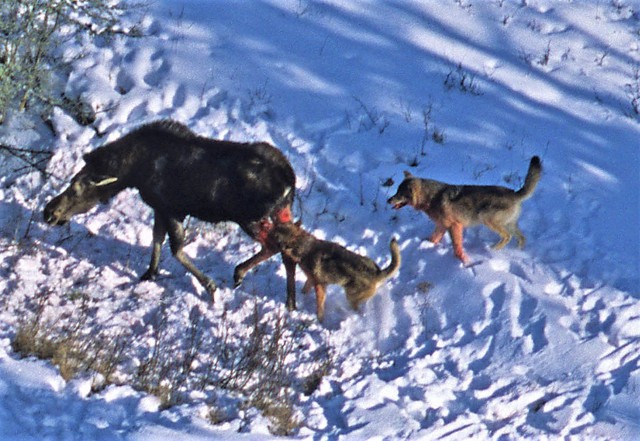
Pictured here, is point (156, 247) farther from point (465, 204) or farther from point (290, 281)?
point (465, 204)

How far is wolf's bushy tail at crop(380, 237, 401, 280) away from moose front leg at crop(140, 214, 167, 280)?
2.45 m

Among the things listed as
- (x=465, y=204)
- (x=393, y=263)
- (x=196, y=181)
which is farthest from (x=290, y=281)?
(x=465, y=204)

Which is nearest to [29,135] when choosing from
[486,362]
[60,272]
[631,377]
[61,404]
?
[60,272]

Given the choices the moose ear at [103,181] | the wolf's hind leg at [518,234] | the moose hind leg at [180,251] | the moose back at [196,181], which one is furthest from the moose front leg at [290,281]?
the wolf's hind leg at [518,234]

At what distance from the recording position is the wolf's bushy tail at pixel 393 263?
974 centimetres

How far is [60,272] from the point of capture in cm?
1047

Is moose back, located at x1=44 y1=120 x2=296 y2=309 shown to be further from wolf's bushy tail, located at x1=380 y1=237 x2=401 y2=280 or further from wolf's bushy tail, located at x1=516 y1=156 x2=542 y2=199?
wolf's bushy tail, located at x1=516 y1=156 x2=542 y2=199

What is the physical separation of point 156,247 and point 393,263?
2611 mm

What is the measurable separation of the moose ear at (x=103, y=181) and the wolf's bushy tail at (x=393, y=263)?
307 cm

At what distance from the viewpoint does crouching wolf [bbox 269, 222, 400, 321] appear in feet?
32.6

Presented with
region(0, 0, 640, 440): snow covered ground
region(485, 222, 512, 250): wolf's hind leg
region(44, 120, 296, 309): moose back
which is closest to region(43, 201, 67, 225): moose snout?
region(0, 0, 640, 440): snow covered ground

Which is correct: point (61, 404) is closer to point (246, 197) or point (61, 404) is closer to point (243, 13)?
point (246, 197)

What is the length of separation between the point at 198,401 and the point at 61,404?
3.71 feet

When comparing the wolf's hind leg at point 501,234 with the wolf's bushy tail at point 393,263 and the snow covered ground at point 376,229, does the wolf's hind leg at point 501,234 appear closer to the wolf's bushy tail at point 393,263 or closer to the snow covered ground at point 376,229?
the snow covered ground at point 376,229
